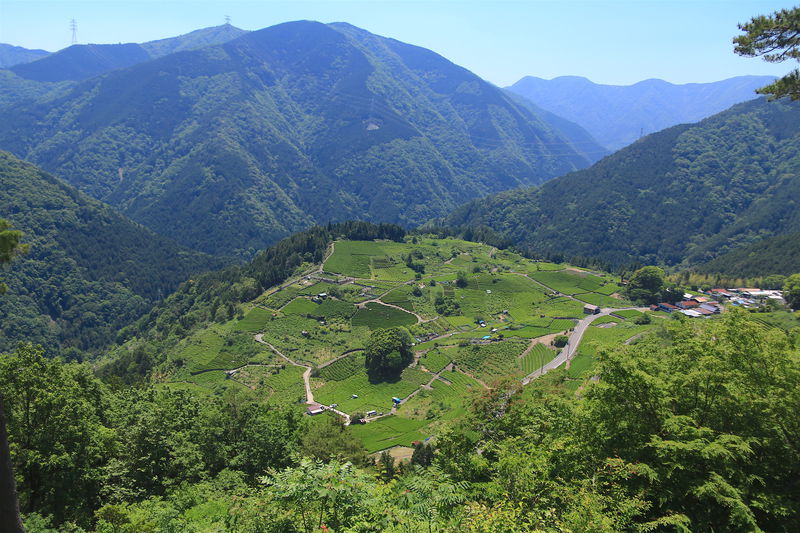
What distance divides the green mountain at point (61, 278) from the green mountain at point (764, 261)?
21961cm

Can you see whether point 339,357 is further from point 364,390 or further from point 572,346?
point 572,346

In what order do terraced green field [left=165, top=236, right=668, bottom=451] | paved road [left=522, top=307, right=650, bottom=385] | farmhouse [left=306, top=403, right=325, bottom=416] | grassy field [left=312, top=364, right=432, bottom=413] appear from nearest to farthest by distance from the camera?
farmhouse [left=306, top=403, right=325, bottom=416], grassy field [left=312, top=364, right=432, bottom=413], terraced green field [left=165, top=236, right=668, bottom=451], paved road [left=522, top=307, right=650, bottom=385]

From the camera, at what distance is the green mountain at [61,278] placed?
15150 centimetres

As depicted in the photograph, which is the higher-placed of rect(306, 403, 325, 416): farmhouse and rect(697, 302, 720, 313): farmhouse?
rect(697, 302, 720, 313): farmhouse

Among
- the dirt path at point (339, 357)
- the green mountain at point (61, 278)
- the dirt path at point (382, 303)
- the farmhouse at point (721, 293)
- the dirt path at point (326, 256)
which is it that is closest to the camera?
the dirt path at point (339, 357)

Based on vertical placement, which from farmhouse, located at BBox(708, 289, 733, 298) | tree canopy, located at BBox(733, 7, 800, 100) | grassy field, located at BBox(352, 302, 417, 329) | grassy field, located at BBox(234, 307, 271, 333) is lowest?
farmhouse, located at BBox(708, 289, 733, 298)

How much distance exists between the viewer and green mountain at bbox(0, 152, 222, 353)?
15150 cm

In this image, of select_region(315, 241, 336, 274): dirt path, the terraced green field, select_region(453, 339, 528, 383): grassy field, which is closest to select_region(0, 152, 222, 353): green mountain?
Result: select_region(315, 241, 336, 274): dirt path

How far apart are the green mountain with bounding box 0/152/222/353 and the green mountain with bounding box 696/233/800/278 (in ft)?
721

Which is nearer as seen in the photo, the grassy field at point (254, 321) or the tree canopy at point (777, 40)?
the tree canopy at point (777, 40)

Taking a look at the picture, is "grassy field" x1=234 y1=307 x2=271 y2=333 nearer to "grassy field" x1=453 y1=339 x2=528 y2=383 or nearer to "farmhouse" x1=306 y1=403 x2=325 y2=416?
"farmhouse" x1=306 y1=403 x2=325 y2=416

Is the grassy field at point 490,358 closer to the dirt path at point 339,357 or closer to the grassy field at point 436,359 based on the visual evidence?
the grassy field at point 436,359

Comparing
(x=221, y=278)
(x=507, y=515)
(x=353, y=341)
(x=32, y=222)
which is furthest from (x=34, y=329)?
(x=507, y=515)

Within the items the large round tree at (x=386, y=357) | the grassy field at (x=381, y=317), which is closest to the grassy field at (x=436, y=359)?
the large round tree at (x=386, y=357)
